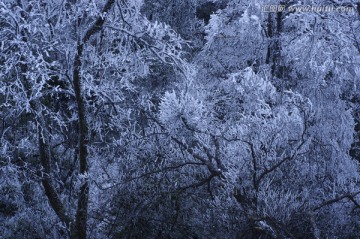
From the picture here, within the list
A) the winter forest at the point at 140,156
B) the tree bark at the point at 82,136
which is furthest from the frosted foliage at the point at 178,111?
the tree bark at the point at 82,136

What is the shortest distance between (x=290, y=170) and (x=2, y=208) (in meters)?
4.60

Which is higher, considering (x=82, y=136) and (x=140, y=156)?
(x=82, y=136)

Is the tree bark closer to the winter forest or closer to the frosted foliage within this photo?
the winter forest

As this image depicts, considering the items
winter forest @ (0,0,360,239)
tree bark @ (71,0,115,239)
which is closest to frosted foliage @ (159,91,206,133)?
winter forest @ (0,0,360,239)

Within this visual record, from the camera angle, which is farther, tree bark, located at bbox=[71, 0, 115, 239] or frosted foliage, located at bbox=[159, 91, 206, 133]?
frosted foliage, located at bbox=[159, 91, 206, 133]

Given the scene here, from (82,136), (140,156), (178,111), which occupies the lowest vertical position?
(140,156)

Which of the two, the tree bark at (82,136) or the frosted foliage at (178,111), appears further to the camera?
the frosted foliage at (178,111)

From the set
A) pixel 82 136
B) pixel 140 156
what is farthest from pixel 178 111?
pixel 82 136

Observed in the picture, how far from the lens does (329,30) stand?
7.71m

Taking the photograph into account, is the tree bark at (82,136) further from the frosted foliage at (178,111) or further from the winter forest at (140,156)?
the frosted foliage at (178,111)

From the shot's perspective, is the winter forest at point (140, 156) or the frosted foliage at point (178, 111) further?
the frosted foliage at point (178, 111)

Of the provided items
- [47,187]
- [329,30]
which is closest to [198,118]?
[47,187]

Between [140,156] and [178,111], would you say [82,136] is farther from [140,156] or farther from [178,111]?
[178,111]

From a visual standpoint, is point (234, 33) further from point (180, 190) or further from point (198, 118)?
point (180, 190)
